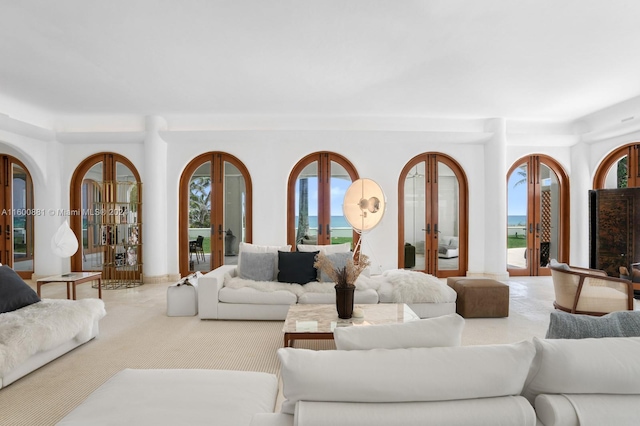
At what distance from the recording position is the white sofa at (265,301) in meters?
4.16

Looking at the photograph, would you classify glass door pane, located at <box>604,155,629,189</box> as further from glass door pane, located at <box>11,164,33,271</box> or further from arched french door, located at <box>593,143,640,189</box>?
glass door pane, located at <box>11,164,33,271</box>

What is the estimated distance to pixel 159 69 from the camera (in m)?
4.44

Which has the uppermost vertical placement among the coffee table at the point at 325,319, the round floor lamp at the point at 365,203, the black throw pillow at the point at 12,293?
the round floor lamp at the point at 365,203

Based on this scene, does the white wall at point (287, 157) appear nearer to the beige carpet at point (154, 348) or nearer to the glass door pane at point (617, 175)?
the glass door pane at point (617, 175)

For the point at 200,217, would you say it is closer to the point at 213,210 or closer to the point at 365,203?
the point at 213,210

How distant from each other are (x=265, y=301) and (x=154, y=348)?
1.25m

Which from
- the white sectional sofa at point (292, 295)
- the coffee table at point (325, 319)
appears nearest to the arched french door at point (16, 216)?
the white sectional sofa at point (292, 295)

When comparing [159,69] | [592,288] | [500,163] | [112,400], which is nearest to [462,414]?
[112,400]

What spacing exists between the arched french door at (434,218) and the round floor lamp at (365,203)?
257 cm

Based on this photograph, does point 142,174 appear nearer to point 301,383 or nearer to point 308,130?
point 308,130

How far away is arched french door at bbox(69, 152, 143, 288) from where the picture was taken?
6.55m

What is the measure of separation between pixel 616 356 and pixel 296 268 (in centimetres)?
358

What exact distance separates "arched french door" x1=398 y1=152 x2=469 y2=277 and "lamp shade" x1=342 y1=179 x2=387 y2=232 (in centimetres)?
257

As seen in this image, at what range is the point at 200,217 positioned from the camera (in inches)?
273
